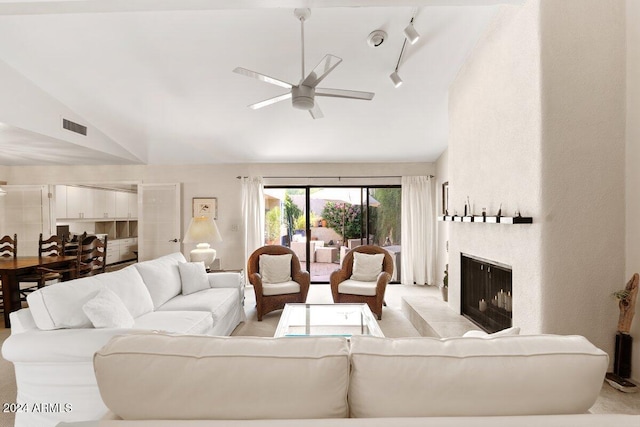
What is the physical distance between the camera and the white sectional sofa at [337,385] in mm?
993

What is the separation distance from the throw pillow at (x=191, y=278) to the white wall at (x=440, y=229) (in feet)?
12.6

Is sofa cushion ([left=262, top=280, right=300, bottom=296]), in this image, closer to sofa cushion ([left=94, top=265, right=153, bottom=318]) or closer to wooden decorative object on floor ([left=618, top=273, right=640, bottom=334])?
sofa cushion ([left=94, top=265, right=153, bottom=318])

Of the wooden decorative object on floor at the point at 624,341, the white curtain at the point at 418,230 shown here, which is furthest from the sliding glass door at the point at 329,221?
the wooden decorative object on floor at the point at 624,341

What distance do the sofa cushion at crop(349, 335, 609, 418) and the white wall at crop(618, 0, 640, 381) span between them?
2.05 meters

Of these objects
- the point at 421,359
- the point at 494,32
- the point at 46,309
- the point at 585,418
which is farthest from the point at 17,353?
the point at 494,32

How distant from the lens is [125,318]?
7.87ft

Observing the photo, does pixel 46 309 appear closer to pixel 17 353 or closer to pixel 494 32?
pixel 17 353

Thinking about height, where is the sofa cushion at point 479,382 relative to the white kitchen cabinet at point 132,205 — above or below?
below

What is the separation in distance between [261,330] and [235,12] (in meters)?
3.10

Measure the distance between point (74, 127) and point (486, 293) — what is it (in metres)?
5.12

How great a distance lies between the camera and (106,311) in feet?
7.42

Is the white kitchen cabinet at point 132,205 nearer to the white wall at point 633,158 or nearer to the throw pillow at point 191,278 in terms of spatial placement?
the throw pillow at point 191,278

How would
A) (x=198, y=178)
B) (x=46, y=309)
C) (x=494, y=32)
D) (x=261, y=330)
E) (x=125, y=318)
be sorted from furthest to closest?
(x=198, y=178)
(x=261, y=330)
(x=494, y=32)
(x=125, y=318)
(x=46, y=309)

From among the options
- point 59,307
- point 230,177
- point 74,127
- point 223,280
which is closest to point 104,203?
point 230,177
